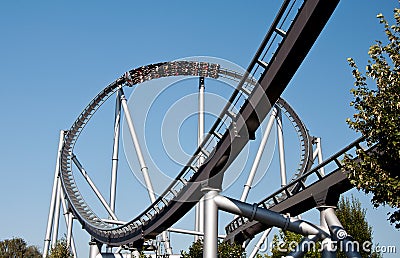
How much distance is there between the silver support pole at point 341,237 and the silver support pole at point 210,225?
7.64ft

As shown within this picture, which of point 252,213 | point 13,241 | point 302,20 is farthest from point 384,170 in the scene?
point 13,241

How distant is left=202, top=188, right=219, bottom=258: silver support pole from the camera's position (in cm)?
1105

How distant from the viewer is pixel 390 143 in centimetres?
709

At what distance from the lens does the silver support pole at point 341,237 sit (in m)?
10.4

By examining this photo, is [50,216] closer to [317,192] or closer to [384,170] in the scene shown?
[317,192]

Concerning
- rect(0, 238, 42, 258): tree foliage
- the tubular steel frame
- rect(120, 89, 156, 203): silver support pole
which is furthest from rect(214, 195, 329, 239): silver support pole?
rect(0, 238, 42, 258): tree foliage

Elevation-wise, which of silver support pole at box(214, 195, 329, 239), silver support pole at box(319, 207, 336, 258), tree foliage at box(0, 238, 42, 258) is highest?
tree foliage at box(0, 238, 42, 258)

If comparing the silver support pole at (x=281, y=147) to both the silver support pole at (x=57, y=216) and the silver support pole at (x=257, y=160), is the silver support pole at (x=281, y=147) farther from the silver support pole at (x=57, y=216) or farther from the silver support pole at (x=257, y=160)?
the silver support pole at (x=57, y=216)

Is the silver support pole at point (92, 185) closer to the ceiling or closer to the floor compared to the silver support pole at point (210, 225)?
closer to the ceiling

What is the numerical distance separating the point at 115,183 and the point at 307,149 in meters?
7.66

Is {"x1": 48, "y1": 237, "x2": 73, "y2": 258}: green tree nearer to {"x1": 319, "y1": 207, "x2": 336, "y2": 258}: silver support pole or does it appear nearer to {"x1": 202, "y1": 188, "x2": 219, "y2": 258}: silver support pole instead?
{"x1": 202, "y1": 188, "x2": 219, "y2": 258}: silver support pole

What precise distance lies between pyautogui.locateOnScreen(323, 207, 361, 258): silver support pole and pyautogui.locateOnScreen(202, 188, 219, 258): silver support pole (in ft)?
7.64

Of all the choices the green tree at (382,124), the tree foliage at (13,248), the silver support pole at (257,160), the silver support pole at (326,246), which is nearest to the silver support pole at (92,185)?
the silver support pole at (257,160)

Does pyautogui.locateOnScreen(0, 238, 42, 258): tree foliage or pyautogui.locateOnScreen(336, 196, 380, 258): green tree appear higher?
pyautogui.locateOnScreen(0, 238, 42, 258): tree foliage
